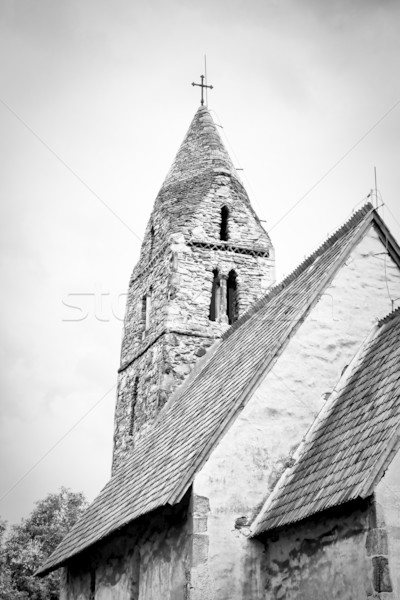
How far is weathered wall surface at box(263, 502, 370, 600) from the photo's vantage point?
20.5 feet

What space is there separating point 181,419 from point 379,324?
345cm

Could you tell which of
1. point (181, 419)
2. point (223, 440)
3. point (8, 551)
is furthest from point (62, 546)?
point (8, 551)

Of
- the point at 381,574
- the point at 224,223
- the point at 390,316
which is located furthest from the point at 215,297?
the point at 381,574

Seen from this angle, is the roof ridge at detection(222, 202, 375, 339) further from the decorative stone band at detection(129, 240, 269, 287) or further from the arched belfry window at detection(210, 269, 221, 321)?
the decorative stone band at detection(129, 240, 269, 287)

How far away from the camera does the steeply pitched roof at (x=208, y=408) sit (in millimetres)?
8266

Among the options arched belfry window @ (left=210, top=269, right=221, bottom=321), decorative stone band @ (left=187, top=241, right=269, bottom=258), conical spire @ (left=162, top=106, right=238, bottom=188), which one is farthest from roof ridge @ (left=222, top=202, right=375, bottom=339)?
conical spire @ (left=162, top=106, right=238, bottom=188)

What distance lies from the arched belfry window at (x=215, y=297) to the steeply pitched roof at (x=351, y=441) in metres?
8.15

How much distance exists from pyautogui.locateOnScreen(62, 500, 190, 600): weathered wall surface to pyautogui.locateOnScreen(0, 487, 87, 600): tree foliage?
49.5 ft

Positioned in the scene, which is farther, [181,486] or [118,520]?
[118,520]

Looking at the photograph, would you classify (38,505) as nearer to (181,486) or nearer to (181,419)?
(181,419)

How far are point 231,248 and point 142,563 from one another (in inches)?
414

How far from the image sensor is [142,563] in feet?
28.8

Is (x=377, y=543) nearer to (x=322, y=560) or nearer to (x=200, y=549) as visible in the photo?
(x=322, y=560)

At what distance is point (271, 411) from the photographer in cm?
852
